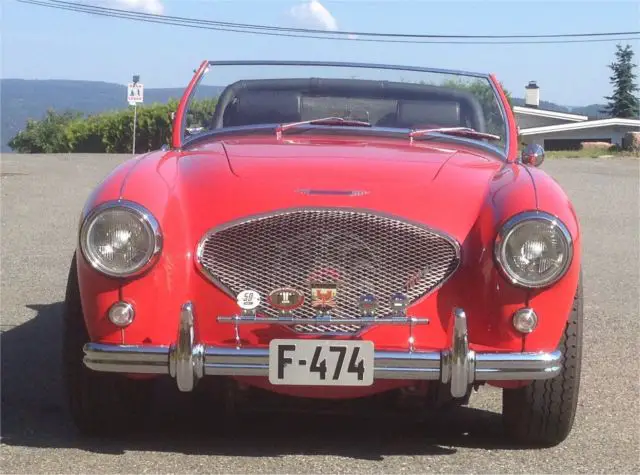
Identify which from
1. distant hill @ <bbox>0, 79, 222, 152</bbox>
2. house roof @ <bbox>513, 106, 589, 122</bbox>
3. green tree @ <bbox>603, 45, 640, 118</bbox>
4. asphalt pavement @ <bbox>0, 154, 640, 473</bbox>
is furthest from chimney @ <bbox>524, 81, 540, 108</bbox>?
asphalt pavement @ <bbox>0, 154, 640, 473</bbox>

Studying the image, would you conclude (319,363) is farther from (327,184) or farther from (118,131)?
(118,131)

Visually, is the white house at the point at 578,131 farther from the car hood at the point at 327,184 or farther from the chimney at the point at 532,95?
the car hood at the point at 327,184

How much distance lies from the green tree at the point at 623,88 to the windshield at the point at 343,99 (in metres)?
62.3

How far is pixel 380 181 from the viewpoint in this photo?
3.83 m

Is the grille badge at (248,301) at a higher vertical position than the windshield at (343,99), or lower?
lower

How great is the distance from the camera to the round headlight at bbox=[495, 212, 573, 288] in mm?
3568

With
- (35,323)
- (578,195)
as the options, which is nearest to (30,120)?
(578,195)

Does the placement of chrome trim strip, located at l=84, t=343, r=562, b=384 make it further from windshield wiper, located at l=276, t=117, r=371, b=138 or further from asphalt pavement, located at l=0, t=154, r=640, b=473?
windshield wiper, located at l=276, t=117, r=371, b=138

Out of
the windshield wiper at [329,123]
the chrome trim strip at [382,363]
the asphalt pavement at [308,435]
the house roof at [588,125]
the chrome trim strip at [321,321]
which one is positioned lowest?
the house roof at [588,125]

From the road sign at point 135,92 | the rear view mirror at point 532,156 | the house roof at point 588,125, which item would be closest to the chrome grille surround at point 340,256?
the rear view mirror at point 532,156

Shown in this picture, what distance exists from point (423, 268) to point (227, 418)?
116 cm

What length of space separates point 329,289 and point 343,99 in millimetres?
1901

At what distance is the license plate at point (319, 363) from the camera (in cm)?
344

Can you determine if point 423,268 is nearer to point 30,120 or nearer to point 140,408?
point 140,408
